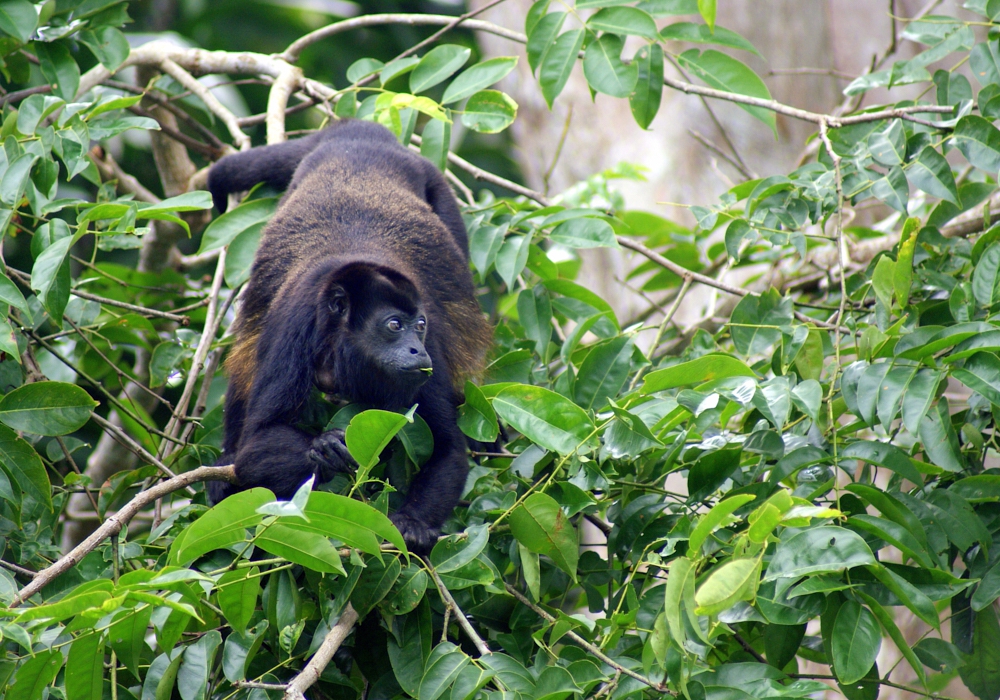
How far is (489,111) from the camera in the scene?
305 cm

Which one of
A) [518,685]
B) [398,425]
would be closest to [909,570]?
[518,685]

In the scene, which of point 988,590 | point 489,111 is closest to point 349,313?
point 489,111

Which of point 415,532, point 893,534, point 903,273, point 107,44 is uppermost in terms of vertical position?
point 107,44

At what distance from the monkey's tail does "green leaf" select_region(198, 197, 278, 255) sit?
206mm

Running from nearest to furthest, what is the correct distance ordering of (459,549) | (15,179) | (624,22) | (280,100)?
(459,549) → (15,179) → (624,22) → (280,100)

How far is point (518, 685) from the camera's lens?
1642 millimetres

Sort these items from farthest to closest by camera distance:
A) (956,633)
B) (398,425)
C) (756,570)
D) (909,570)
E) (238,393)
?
(238,393)
(956,633)
(909,570)
(398,425)
(756,570)

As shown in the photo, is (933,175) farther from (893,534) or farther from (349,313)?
(349,313)

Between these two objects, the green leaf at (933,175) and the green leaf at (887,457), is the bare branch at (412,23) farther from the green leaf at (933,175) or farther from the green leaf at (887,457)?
the green leaf at (887,457)

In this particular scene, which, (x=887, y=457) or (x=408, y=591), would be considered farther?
(x=887, y=457)

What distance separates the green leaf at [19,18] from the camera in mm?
2693

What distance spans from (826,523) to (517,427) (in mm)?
628

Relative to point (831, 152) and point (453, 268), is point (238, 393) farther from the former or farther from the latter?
point (831, 152)

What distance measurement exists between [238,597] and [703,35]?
206 cm
